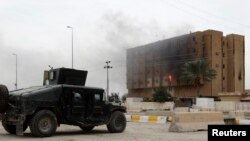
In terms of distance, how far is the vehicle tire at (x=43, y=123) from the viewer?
15555 millimetres

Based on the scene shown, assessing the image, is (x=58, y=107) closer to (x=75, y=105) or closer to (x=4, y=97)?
(x=75, y=105)

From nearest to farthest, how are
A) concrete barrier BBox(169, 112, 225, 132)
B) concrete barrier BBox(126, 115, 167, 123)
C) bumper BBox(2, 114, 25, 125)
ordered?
bumper BBox(2, 114, 25, 125)
concrete barrier BBox(169, 112, 225, 132)
concrete barrier BBox(126, 115, 167, 123)

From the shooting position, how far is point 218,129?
7.50 meters

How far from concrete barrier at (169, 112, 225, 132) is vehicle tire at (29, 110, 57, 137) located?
548 cm

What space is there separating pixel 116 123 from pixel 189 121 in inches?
128

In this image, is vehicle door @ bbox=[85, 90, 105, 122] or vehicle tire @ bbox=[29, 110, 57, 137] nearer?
vehicle tire @ bbox=[29, 110, 57, 137]

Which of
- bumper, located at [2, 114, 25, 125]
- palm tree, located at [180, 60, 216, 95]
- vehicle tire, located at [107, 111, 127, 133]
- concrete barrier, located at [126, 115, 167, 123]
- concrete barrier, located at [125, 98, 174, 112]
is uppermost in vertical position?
palm tree, located at [180, 60, 216, 95]

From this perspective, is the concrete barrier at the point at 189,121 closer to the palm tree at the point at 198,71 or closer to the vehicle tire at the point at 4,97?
the vehicle tire at the point at 4,97

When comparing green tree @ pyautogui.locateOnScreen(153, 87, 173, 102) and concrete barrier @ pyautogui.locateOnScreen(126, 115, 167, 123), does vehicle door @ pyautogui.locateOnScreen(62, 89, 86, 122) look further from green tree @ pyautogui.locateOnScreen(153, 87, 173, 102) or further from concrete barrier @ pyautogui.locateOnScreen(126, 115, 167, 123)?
green tree @ pyautogui.locateOnScreen(153, 87, 173, 102)

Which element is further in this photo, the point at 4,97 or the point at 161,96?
the point at 161,96

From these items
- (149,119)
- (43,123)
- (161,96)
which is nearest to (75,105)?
(43,123)

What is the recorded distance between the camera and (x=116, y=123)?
18453 mm

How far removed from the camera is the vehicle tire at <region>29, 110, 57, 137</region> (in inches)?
612

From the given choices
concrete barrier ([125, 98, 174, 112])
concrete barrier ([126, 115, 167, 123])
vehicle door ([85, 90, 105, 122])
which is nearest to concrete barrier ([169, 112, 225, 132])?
vehicle door ([85, 90, 105, 122])
